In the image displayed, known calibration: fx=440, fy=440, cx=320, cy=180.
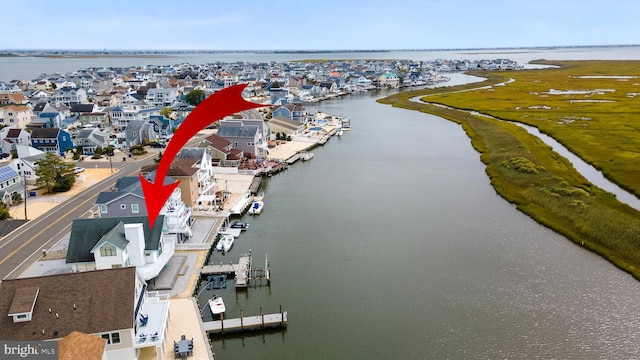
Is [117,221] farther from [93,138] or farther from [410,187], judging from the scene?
[93,138]

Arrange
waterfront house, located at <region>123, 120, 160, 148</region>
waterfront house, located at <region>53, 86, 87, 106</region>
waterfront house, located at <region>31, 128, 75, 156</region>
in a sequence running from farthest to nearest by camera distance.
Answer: waterfront house, located at <region>53, 86, 87, 106</region> < waterfront house, located at <region>123, 120, 160, 148</region> < waterfront house, located at <region>31, 128, 75, 156</region>

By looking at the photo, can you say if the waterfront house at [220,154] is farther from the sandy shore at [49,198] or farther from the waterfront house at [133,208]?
the waterfront house at [133,208]

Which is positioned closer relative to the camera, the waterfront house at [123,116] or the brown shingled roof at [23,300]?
the brown shingled roof at [23,300]

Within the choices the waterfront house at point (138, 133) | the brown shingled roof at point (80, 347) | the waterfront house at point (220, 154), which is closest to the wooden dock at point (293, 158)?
the waterfront house at point (220, 154)

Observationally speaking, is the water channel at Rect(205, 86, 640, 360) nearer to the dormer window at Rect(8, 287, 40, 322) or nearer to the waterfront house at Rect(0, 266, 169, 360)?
the waterfront house at Rect(0, 266, 169, 360)

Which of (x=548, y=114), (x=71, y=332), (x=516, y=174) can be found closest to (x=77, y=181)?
(x=71, y=332)

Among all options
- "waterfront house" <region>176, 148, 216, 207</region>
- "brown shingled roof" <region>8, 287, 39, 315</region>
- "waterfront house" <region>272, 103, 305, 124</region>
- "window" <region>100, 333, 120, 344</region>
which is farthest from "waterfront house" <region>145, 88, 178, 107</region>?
"window" <region>100, 333, 120, 344</region>
